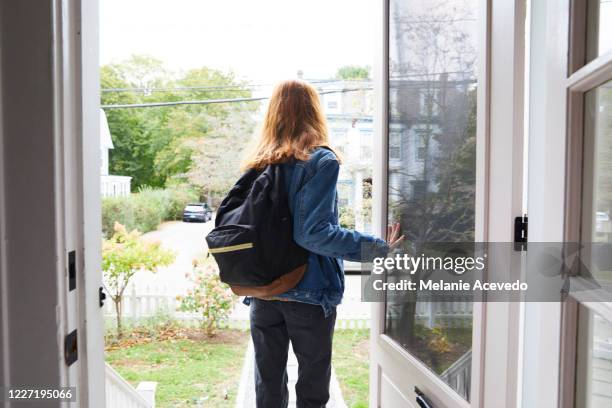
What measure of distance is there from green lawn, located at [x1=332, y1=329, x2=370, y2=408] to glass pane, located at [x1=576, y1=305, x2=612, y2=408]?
2638 millimetres

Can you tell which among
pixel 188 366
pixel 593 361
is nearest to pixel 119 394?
pixel 188 366

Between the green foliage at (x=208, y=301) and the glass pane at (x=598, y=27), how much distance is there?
3.89 metres

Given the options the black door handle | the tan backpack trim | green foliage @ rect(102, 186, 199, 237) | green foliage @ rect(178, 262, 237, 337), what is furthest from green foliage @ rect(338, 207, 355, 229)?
the black door handle

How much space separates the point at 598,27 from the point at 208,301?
4.04 meters

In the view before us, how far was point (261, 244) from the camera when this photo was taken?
1365 millimetres

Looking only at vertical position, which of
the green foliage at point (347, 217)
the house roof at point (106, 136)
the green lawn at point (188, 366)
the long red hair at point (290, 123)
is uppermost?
the house roof at point (106, 136)

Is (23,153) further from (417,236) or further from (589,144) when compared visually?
(417,236)

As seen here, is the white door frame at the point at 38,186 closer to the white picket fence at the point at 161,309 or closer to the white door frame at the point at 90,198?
the white door frame at the point at 90,198

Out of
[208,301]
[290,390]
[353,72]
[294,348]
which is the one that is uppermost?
[353,72]

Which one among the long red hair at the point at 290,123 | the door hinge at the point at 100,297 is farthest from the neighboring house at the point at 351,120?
the door hinge at the point at 100,297

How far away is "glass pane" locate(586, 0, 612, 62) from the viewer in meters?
0.59

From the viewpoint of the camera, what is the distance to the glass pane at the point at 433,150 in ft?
3.34

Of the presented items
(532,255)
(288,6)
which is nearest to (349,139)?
(288,6)

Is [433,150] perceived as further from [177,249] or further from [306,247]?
[177,249]
